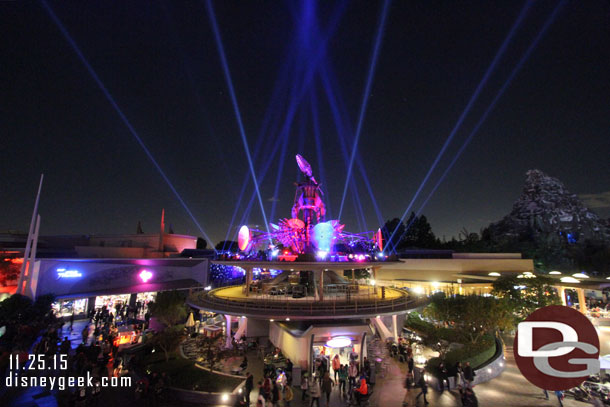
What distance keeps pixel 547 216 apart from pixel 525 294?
114 meters

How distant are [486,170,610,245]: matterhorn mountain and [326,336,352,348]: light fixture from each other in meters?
100

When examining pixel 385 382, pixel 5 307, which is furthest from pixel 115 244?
pixel 385 382

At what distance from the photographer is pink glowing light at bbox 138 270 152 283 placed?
144 feet

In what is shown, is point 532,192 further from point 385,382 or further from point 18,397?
point 18,397

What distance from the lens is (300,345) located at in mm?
21531

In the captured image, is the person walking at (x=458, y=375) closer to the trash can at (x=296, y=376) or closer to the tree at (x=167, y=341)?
the trash can at (x=296, y=376)

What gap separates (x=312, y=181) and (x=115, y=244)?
50734 millimetres

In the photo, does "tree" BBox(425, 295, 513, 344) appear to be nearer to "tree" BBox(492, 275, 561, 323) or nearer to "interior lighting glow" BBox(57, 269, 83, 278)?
"tree" BBox(492, 275, 561, 323)

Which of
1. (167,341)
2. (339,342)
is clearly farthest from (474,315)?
(167,341)

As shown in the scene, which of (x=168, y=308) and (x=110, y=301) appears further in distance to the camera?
(x=110, y=301)

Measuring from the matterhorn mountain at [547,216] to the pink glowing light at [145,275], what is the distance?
107m

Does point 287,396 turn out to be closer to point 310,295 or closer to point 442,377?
point 442,377

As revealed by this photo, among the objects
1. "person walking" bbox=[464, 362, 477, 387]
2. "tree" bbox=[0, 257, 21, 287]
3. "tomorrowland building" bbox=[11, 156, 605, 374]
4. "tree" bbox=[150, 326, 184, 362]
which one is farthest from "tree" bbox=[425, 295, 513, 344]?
"tree" bbox=[0, 257, 21, 287]

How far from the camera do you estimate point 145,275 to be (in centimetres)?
4434
